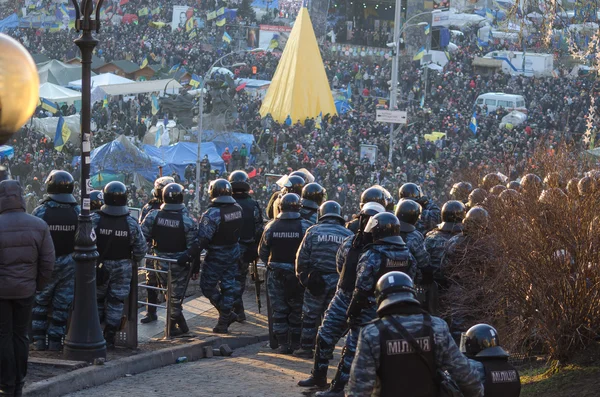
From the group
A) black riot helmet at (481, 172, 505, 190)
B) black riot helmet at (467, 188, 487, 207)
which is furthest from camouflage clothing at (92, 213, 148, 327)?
black riot helmet at (481, 172, 505, 190)

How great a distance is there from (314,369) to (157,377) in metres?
1.46

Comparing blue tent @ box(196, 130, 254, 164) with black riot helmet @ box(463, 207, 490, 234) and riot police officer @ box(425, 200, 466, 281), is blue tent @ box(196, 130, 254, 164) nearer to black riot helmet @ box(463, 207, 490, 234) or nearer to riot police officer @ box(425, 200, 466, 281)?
riot police officer @ box(425, 200, 466, 281)

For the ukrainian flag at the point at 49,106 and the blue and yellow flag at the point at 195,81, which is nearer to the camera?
the ukrainian flag at the point at 49,106

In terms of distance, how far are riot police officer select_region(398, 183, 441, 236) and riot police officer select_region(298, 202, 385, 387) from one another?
12.4 feet

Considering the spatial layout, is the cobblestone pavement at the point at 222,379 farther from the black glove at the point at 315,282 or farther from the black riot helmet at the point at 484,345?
the black riot helmet at the point at 484,345

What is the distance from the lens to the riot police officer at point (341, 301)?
810 cm

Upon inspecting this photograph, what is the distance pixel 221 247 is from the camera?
37.6 ft

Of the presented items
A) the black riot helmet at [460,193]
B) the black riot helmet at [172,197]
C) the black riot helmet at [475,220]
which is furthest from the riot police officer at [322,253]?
the black riot helmet at [460,193]

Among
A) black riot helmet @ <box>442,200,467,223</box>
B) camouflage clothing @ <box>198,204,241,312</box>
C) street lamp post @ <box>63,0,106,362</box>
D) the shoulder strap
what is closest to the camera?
the shoulder strap

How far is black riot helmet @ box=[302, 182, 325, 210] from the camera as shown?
36.2 ft

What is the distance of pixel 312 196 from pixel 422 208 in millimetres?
2552

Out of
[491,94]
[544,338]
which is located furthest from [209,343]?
[491,94]

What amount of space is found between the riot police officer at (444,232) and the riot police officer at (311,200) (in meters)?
1.30

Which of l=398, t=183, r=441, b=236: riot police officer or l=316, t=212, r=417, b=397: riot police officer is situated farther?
l=398, t=183, r=441, b=236: riot police officer
